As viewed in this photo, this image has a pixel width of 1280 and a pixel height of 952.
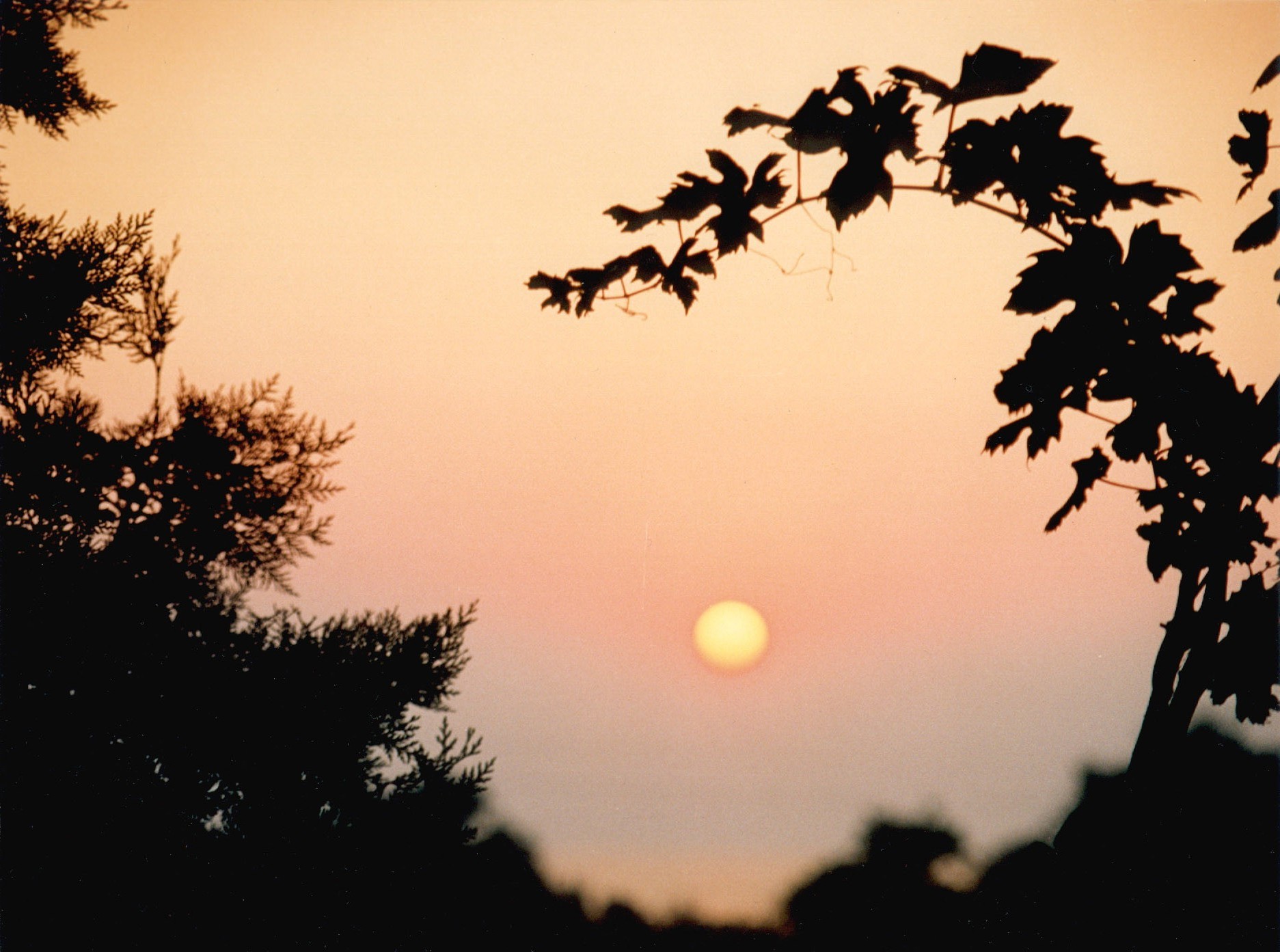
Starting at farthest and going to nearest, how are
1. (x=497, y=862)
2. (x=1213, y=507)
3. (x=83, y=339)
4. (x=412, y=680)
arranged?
1. (x=497, y=862)
2. (x=412, y=680)
3. (x=83, y=339)
4. (x=1213, y=507)

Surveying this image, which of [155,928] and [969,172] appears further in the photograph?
[155,928]

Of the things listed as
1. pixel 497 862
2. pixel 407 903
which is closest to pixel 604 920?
pixel 497 862

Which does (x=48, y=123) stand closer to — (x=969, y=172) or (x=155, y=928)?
(x=155, y=928)

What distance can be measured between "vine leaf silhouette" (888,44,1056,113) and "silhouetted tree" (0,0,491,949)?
12486mm

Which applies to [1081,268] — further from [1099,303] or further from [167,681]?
[167,681]

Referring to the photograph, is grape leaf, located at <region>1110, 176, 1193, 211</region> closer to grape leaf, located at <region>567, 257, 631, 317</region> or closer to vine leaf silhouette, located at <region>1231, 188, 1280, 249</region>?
vine leaf silhouette, located at <region>1231, 188, 1280, 249</region>

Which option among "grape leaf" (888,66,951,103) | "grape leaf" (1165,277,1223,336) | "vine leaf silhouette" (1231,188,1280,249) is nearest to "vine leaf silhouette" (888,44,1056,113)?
"grape leaf" (888,66,951,103)

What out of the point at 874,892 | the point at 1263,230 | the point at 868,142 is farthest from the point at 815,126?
the point at 874,892

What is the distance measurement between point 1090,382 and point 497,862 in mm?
18915

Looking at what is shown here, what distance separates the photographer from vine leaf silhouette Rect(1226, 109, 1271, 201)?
6.99ft

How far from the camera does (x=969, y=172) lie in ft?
6.91

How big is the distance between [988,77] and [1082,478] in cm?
108

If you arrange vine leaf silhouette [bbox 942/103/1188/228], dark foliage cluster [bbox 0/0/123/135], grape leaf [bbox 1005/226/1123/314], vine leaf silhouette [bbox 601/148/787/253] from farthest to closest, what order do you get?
dark foliage cluster [bbox 0/0/123/135] → vine leaf silhouette [bbox 601/148/787/253] → vine leaf silhouette [bbox 942/103/1188/228] → grape leaf [bbox 1005/226/1123/314]

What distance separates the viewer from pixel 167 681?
1434cm
